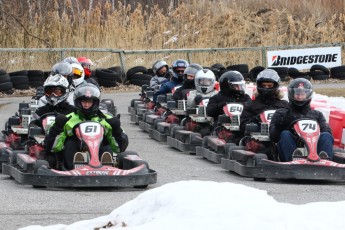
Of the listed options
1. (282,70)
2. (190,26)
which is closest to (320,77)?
(282,70)

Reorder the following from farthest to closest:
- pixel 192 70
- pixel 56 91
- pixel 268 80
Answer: pixel 192 70 → pixel 268 80 → pixel 56 91

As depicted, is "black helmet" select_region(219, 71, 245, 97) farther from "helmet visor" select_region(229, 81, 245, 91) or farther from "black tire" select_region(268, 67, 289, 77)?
"black tire" select_region(268, 67, 289, 77)

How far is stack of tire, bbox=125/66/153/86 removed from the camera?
30.1m

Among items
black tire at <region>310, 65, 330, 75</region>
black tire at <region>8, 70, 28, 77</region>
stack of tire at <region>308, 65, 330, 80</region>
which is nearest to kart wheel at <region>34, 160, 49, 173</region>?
black tire at <region>8, 70, 28, 77</region>

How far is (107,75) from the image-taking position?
29.6 metres

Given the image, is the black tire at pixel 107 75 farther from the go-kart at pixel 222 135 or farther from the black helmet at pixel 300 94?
the black helmet at pixel 300 94

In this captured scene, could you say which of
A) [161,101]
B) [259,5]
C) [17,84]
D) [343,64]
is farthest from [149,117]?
[259,5]

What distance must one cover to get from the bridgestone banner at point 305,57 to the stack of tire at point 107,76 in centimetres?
484

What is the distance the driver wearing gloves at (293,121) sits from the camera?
12792mm

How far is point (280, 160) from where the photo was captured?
43.0ft

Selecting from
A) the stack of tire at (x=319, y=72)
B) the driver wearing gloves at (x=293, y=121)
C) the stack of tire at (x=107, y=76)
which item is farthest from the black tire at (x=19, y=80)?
the driver wearing gloves at (x=293, y=121)

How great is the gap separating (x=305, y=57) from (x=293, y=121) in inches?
792

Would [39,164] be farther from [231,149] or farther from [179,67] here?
Result: [179,67]

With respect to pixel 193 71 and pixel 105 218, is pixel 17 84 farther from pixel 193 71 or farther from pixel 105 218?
pixel 105 218
